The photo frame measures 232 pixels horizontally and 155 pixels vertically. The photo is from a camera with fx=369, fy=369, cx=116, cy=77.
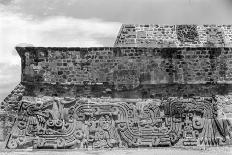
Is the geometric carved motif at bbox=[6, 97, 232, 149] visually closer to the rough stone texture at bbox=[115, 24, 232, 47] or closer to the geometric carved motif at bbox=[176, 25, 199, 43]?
the rough stone texture at bbox=[115, 24, 232, 47]

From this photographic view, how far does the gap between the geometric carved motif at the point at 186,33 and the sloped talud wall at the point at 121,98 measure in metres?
4.66

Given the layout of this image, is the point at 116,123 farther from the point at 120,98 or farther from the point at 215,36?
the point at 215,36

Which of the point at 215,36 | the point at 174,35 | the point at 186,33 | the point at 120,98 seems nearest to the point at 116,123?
the point at 120,98

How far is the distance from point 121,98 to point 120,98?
0.08 feet


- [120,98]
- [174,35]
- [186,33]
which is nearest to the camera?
[120,98]

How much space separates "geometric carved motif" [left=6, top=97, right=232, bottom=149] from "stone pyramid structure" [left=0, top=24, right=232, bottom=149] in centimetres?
2

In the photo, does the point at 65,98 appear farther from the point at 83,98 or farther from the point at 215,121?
the point at 215,121

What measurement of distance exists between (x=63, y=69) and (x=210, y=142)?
382 cm

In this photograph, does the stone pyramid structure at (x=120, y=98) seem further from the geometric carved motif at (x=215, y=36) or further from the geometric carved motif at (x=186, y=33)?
the geometric carved motif at (x=215, y=36)

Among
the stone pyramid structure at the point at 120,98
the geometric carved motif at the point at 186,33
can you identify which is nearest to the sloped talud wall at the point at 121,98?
the stone pyramid structure at the point at 120,98

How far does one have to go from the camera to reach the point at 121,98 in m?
8.80

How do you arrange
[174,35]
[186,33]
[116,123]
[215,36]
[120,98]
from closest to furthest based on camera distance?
1. [116,123]
2. [120,98]
3. [174,35]
4. [186,33]
5. [215,36]

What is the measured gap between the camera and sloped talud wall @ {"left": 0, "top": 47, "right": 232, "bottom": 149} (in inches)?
327

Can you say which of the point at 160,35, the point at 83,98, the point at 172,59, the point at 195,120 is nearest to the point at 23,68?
the point at 83,98
